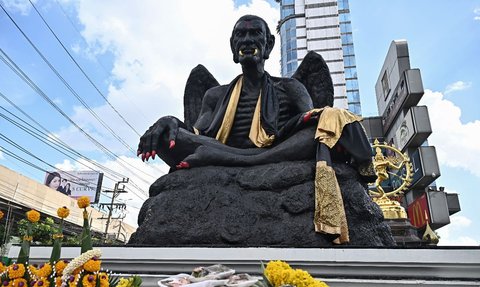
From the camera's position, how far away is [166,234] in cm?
312

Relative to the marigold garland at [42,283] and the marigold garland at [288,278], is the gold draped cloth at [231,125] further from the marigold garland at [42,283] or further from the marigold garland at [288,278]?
the marigold garland at [42,283]

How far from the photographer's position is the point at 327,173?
10.3ft

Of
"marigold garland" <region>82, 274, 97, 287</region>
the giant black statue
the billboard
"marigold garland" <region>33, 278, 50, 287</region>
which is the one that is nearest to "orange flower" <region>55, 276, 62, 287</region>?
"marigold garland" <region>33, 278, 50, 287</region>

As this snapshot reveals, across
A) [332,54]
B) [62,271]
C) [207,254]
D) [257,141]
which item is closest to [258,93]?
[257,141]

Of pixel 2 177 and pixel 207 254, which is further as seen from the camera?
pixel 2 177

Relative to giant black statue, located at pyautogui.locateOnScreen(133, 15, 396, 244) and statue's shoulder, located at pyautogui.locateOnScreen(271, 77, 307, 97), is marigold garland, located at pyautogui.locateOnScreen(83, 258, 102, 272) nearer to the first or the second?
giant black statue, located at pyautogui.locateOnScreen(133, 15, 396, 244)

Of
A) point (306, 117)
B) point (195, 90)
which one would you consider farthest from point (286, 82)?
point (195, 90)

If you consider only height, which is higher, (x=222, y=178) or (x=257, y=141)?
(x=257, y=141)

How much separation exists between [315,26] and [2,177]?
96.1 ft

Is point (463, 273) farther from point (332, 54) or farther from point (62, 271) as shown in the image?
point (332, 54)

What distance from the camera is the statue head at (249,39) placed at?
13.4 feet

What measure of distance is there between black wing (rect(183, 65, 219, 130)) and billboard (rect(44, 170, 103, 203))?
24519 millimetres

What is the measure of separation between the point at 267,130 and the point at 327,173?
3.08ft

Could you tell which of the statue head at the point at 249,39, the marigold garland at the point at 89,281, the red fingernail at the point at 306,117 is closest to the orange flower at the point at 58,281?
the marigold garland at the point at 89,281
